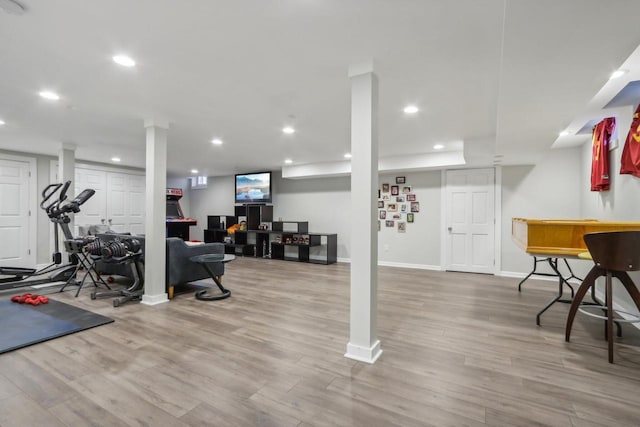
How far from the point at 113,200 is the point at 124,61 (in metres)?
6.53

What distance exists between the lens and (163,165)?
4.04m

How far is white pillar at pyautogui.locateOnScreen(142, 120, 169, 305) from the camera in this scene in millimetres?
3893

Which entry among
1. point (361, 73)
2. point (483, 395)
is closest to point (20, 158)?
point (361, 73)

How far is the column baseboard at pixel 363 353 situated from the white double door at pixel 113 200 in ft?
24.8

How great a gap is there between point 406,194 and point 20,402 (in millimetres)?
6505

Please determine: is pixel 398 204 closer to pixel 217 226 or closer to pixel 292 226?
pixel 292 226

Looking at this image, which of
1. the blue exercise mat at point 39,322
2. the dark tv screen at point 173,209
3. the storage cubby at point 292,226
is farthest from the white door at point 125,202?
the blue exercise mat at point 39,322

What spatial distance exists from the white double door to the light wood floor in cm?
457

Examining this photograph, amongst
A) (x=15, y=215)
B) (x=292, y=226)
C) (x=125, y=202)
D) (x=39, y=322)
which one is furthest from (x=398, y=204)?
(x=15, y=215)

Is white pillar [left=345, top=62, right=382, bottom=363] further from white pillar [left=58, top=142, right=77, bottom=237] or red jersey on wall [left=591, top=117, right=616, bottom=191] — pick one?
white pillar [left=58, top=142, right=77, bottom=237]

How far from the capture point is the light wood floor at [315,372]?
1741 millimetres

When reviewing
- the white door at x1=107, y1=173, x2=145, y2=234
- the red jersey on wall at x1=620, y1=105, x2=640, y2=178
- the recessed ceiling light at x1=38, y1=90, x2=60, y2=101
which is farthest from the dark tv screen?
the red jersey on wall at x1=620, y1=105, x2=640, y2=178

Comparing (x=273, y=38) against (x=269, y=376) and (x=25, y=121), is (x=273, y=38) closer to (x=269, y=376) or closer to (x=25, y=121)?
(x=269, y=376)

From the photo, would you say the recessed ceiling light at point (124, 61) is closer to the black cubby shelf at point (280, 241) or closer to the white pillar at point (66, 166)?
the white pillar at point (66, 166)
